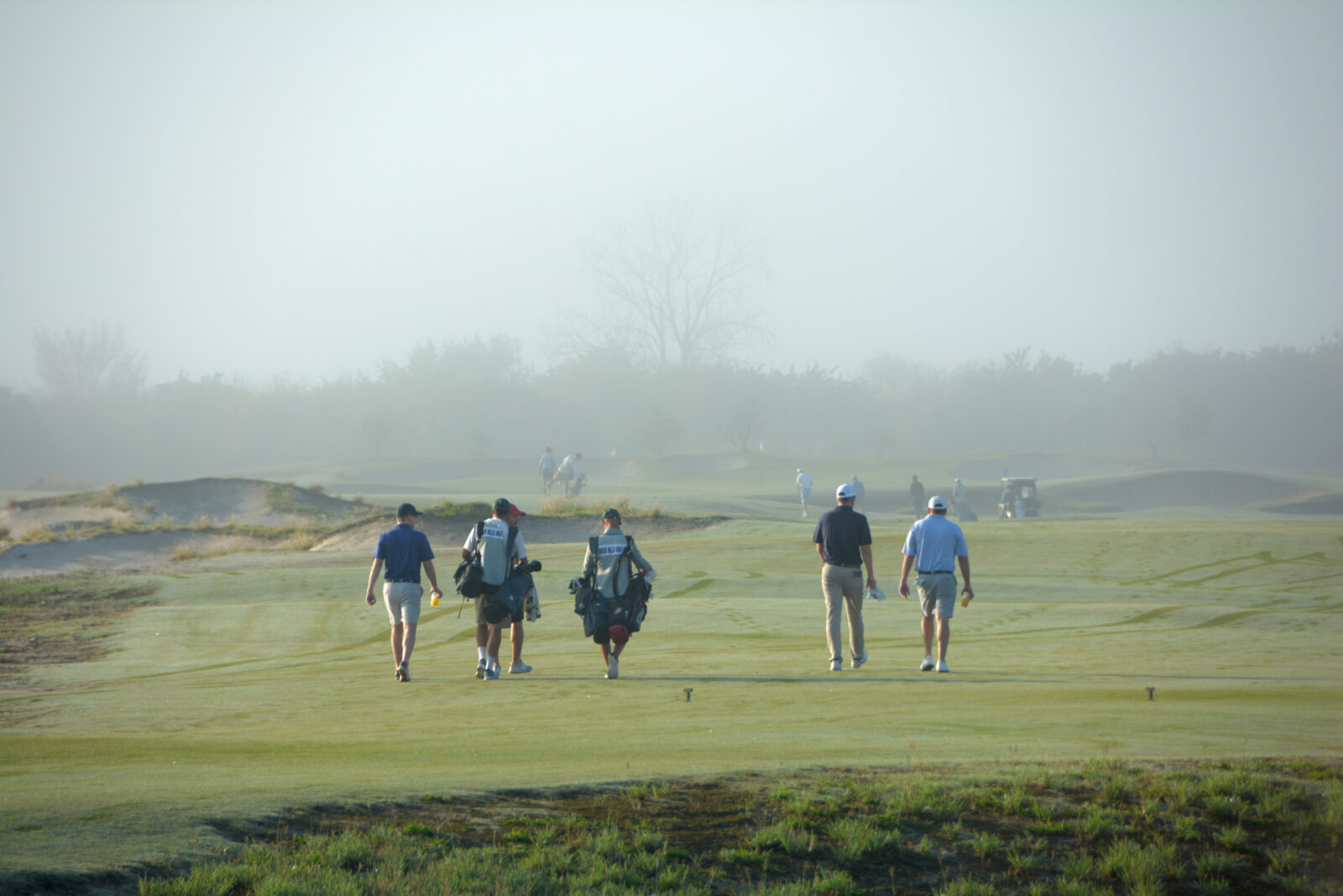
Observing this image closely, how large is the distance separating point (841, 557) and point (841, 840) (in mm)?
6093

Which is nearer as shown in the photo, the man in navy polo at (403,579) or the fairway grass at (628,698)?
the fairway grass at (628,698)

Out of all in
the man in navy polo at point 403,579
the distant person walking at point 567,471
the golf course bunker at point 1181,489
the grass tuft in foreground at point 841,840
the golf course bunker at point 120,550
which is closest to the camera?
the grass tuft in foreground at point 841,840

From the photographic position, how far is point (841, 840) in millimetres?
5035

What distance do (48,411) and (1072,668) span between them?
95927 millimetres

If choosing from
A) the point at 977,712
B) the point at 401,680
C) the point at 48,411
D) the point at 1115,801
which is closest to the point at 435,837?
the point at 1115,801

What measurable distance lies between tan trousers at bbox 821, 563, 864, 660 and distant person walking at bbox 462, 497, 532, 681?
332 cm

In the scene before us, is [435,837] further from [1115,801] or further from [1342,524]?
[1342,524]

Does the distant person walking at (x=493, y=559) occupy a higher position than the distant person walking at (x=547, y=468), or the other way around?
the distant person walking at (x=547, y=468)

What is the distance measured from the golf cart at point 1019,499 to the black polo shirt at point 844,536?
106ft

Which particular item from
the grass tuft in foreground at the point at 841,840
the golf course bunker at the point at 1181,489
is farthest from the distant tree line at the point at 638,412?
the grass tuft in foreground at the point at 841,840

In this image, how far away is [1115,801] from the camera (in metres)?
5.53

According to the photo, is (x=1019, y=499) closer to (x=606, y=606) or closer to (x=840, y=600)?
(x=840, y=600)

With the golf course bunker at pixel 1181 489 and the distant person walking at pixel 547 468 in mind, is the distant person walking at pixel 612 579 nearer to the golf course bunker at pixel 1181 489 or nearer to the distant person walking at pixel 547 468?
the distant person walking at pixel 547 468

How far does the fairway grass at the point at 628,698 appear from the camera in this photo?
5879 millimetres
